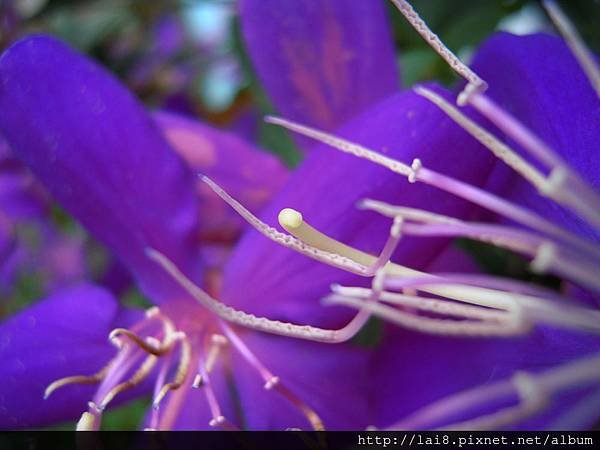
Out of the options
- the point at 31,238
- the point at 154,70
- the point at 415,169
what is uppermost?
the point at 154,70

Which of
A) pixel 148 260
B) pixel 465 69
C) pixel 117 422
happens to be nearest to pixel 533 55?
pixel 465 69

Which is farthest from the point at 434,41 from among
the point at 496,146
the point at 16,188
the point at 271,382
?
the point at 16,188

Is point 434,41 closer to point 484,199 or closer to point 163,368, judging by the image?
point 484,199

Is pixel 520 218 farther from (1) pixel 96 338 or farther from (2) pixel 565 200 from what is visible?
(1) pixel 96 338

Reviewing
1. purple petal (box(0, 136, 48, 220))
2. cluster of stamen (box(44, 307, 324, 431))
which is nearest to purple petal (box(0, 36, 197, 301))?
cluster of stamen (box(44, 307, 324, 431))

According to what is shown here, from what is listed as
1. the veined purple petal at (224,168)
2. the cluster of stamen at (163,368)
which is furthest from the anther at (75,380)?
the veined purple petal at (224,168)
